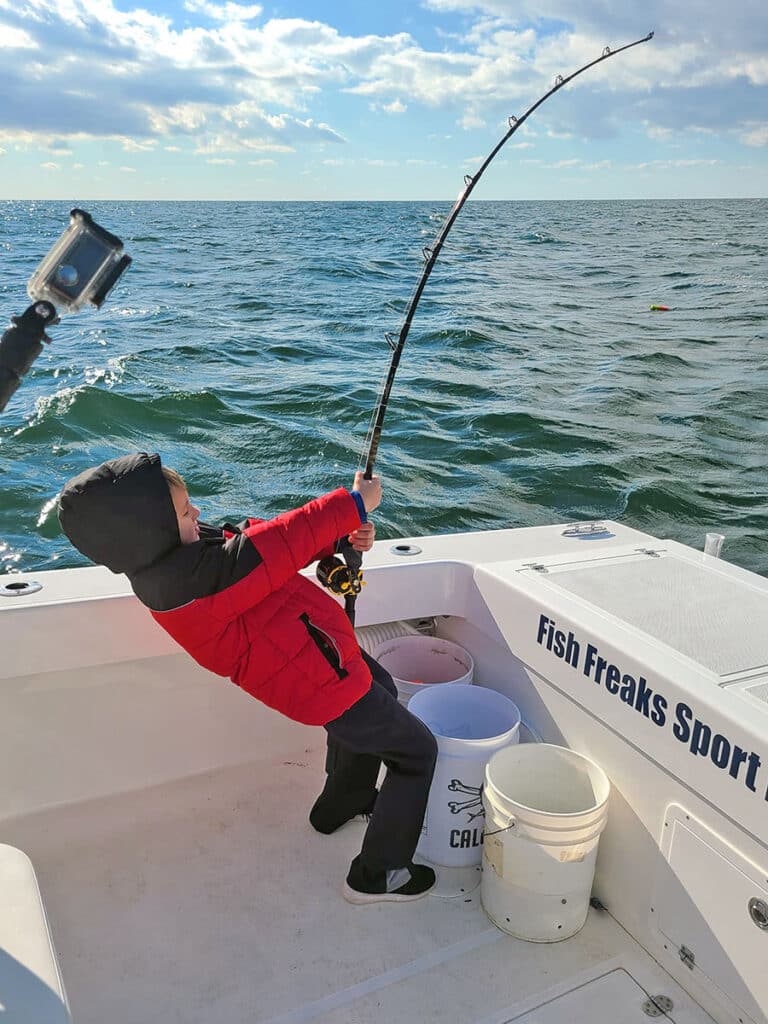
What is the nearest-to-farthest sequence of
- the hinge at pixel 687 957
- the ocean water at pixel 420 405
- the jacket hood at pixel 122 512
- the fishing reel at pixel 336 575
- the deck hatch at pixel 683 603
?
the jacket hood at pixel 122 512 → the hinge at pixel 687 957 → the deck hatch at pixel 683 603 → the fishing reel at pixel 336 575 → the ocean water at pixel 420 405

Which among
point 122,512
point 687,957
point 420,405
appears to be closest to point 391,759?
point 687,957

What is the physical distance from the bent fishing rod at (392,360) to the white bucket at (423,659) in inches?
21.2

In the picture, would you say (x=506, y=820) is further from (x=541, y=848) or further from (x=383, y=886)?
(x=383, y=886)

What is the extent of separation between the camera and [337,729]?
1972 mm

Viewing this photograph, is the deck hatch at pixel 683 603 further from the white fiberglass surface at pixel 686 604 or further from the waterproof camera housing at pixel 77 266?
the waterproof camera housing at pixel 77 266

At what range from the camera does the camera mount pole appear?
3.64 ft

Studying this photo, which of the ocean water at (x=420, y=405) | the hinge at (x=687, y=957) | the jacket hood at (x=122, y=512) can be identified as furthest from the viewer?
the ocean water at (x=420, y=405)

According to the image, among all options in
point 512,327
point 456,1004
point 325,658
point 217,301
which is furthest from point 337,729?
point 217,301

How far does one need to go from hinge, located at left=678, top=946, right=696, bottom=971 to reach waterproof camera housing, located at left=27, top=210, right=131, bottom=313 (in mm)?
1830

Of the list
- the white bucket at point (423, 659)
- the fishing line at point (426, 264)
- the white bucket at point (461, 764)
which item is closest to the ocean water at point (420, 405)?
the fishing line at point (426, 264)

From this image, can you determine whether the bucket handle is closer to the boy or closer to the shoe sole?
the boy

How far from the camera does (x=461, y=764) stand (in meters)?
2.21

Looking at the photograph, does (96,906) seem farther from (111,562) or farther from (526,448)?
(526,448)

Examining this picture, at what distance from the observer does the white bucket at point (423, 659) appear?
271 cm
